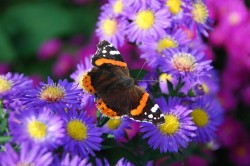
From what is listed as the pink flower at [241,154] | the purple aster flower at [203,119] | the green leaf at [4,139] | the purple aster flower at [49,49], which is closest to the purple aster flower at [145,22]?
the purple aster flower at [203,119]

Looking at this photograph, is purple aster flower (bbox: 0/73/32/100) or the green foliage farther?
the green foliage

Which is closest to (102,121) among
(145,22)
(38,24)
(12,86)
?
(12,86)

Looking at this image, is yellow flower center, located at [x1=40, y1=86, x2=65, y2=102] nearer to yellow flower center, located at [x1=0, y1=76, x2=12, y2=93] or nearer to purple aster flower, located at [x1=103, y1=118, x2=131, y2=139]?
yellow flower center, located at [x1=0, y1=76, x2=12, y2=93]

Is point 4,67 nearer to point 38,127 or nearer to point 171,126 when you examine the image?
point 171,126

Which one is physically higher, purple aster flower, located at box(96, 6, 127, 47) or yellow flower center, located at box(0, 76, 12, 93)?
purple aster flower, located at box(96, 6, 127, 47)

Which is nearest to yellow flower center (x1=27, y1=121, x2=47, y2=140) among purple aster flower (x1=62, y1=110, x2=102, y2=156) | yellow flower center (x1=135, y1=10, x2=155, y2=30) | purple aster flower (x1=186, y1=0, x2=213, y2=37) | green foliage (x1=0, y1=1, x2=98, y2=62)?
purple aster flower (x1=62, y1=110, x2=102, y2=156)

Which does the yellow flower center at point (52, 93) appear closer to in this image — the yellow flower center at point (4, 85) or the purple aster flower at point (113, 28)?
the yellow flower center at point (4, 85)
